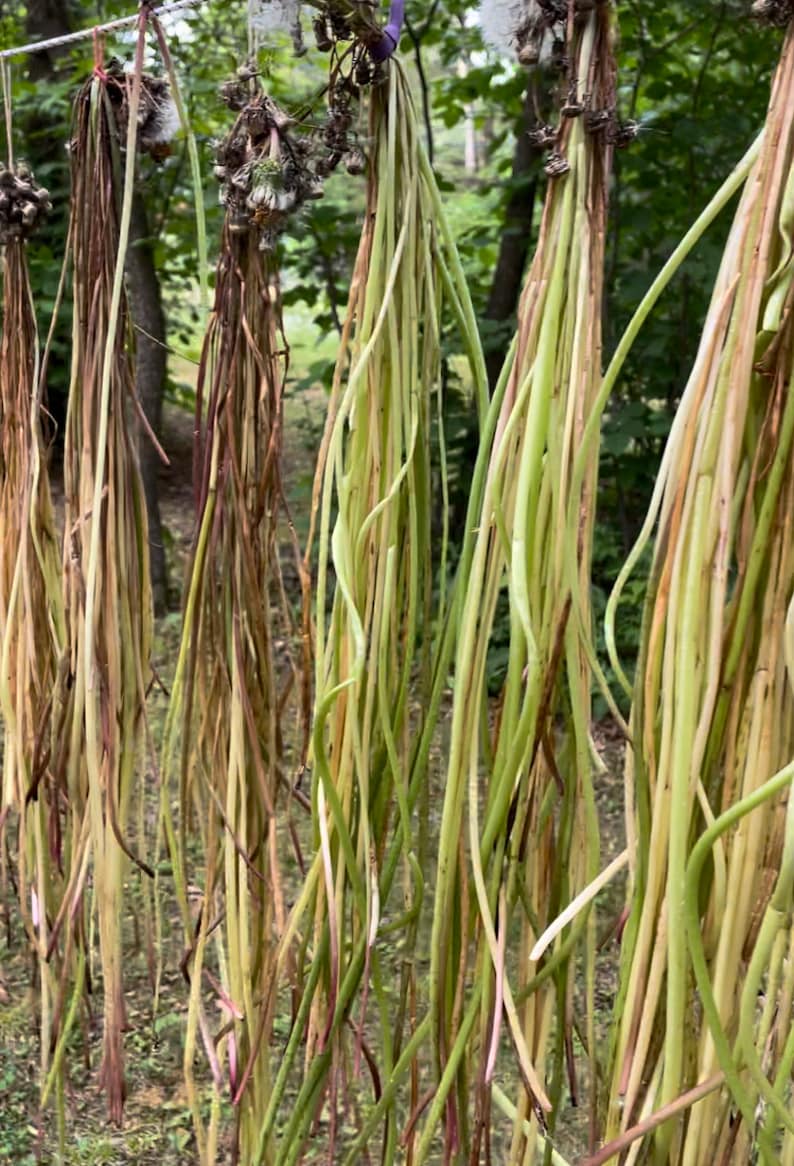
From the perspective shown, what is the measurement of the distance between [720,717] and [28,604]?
62 centimetres

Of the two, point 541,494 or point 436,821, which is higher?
point 541,494

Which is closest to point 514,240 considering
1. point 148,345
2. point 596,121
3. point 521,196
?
point 521,196

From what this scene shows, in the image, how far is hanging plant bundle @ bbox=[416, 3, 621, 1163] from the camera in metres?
0.57

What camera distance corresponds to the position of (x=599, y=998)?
72.1 inches

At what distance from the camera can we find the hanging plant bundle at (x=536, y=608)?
0.57m

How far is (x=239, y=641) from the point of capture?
2.52 ft

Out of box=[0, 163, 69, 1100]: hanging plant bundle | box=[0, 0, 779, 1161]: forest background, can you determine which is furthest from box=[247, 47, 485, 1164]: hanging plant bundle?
box=[0, 0, 779, 1161]: forest background

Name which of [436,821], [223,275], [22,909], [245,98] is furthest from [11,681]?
[436,821]

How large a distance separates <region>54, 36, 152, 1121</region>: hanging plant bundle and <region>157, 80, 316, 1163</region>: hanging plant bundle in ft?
0.21

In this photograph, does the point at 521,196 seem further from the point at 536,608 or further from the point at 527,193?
the point at 536,608

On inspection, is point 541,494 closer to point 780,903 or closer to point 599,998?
point 780,903

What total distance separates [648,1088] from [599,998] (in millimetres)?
1425

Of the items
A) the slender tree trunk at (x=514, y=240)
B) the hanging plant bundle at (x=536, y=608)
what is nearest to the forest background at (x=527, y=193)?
the slender tree trunk at (x=514, y=240)

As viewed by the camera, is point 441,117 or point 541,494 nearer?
point 541,494
